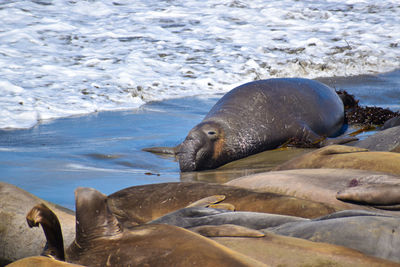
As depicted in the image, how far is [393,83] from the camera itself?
11070 millimetres

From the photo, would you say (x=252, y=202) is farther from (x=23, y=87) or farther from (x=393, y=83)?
(x=393, y=83)

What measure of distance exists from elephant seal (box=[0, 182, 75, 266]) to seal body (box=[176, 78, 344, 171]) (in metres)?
3.51

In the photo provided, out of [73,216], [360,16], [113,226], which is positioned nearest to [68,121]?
[73,216]

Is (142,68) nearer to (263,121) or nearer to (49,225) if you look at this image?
(263,121)

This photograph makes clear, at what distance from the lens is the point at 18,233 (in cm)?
313

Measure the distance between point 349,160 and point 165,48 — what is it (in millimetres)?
9747

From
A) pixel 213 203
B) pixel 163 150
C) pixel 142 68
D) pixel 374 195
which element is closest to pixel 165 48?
pixel 142 68

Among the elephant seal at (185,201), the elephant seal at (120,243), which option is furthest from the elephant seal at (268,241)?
the elephant seal at (185,201)

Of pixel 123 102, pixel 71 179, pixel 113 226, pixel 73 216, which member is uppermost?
pixel 113 226

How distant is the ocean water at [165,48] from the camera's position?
10.3 metres

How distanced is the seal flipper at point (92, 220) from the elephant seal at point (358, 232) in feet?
2.45

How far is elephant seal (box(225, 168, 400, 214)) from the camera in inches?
132

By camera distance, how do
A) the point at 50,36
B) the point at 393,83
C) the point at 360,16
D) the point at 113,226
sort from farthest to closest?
the point at 360,16 < the point at 50,36 < the point at 393,83 < the point at 113,226

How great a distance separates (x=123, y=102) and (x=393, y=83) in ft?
16.5
